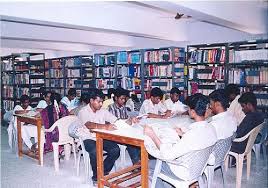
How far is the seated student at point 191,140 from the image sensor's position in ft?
7.91

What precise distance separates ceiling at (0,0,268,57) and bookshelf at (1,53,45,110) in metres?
1.98

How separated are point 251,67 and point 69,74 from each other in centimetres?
573

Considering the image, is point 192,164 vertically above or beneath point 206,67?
beneath

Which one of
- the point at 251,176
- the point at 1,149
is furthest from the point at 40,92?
the point at 251,176

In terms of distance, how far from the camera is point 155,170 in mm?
2748

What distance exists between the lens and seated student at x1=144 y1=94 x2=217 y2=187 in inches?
95.0

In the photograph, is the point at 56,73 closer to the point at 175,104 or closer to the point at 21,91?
the point at 21,91

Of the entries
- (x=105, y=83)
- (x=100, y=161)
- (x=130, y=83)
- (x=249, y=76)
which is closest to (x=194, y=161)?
(x=100, y=161)

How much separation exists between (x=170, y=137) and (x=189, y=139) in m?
0.40

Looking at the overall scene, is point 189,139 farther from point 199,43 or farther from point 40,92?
point 40,92

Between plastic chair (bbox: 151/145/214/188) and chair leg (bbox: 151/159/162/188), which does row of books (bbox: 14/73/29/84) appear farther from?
plastic chair (bbox: 151/145/214/188)

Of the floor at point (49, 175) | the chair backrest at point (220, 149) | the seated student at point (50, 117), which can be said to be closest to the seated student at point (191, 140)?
the chair backrest at point (220, 149)

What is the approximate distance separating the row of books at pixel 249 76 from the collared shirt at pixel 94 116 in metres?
3.09

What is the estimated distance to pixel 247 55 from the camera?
5.64 meters
